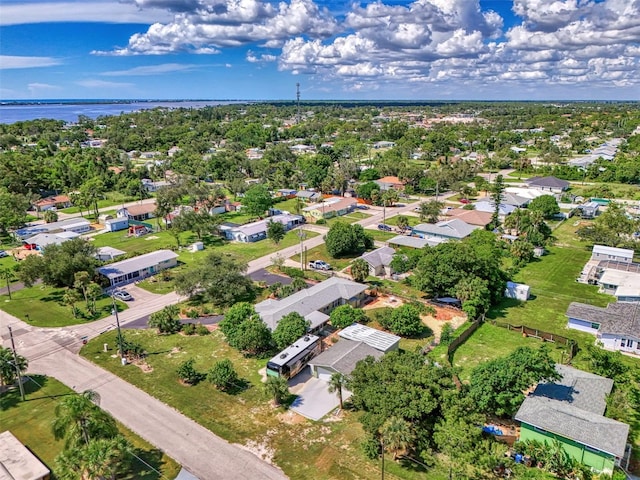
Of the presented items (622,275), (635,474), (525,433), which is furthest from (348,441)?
(622,275)

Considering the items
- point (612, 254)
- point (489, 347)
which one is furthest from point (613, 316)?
point (612, 254)

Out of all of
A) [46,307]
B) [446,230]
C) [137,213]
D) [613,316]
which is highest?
[137,213]

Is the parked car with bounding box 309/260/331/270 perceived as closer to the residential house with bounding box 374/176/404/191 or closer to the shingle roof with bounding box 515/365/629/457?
the shingle roof with bounding box 515/365/629/457

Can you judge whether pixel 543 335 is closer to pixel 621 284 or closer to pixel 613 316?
pixel 613 316

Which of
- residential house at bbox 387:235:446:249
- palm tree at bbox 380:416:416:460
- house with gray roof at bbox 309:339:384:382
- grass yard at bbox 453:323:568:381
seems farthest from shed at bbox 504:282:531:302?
palm tree at bbox 380:416:416:460

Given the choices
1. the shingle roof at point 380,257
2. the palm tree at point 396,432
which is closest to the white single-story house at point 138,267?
the shingle roof at point 380,257

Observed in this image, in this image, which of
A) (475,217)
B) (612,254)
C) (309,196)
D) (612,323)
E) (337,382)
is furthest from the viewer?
(309,196)

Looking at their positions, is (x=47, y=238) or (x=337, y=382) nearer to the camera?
(x=337, y=382)
